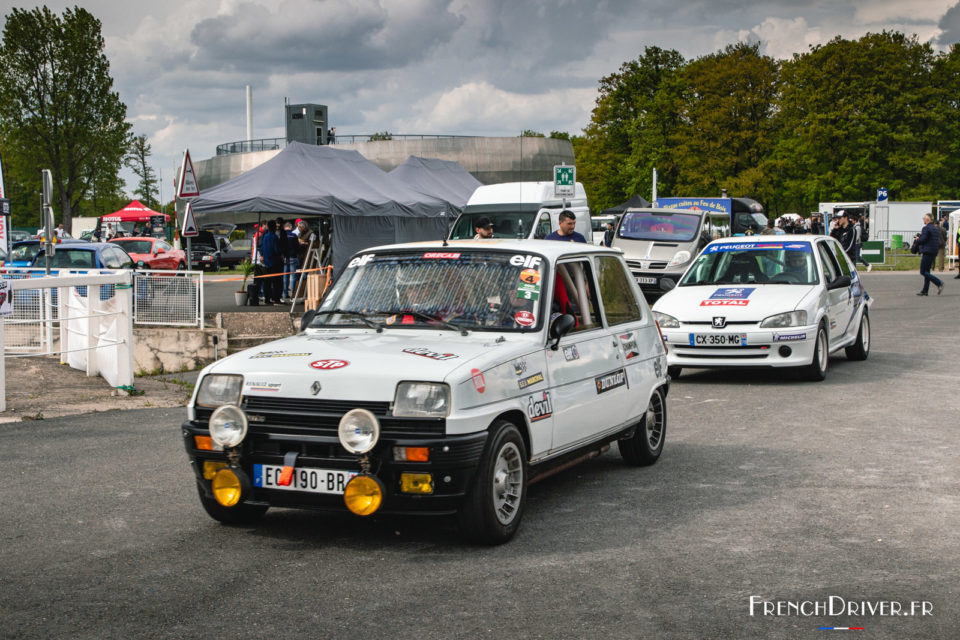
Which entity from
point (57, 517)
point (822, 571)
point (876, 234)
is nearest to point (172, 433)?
point (57, 517)

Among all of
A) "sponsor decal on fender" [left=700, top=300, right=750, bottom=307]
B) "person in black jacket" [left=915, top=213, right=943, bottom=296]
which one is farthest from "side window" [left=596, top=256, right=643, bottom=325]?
"person in black jacket" [left=915, top=213, right=943, bottom=296]

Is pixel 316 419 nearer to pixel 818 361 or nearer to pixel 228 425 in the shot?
pixel 228 425

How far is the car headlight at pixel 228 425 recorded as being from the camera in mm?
5391

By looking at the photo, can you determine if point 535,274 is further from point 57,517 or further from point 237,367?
point 57,517

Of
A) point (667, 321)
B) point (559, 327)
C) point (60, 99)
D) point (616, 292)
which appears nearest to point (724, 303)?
point (667, 321)

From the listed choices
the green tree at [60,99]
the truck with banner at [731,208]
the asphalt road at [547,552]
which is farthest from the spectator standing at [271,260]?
the green tree at [60,99]

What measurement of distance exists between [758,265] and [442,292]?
7.56 metres

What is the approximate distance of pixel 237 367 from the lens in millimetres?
5629

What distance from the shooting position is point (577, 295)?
22.5ft

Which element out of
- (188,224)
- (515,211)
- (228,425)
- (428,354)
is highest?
(515,211)

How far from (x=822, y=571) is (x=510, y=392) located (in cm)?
175

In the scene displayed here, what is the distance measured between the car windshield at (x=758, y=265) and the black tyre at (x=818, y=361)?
0.78 metres

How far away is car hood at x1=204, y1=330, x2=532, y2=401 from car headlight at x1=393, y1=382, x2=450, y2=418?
0.04m

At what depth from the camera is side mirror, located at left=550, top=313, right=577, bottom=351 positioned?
6.17m
